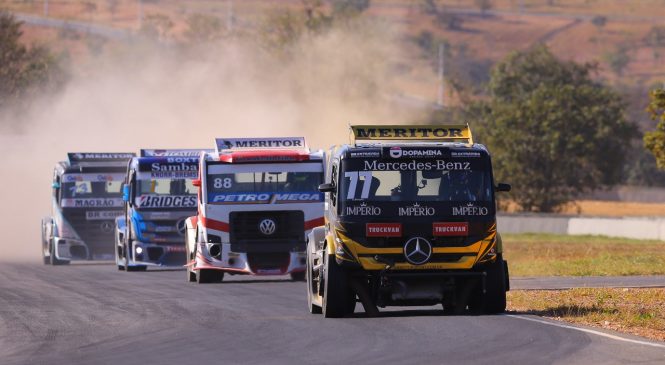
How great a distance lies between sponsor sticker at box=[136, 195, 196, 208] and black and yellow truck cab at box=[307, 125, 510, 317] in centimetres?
1352

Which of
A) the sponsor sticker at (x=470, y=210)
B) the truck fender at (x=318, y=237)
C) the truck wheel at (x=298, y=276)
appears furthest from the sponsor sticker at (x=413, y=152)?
the truck wheel at (x=298, y=276)

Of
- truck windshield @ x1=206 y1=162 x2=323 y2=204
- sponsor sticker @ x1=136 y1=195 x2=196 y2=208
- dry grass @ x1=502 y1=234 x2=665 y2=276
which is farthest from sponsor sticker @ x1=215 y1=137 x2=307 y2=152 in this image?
dry grass @ x1=502 y1=234 x2=665 y2=276

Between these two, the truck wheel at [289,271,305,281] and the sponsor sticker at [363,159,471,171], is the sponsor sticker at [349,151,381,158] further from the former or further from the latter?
the truck wheel at [289,271,305,281]

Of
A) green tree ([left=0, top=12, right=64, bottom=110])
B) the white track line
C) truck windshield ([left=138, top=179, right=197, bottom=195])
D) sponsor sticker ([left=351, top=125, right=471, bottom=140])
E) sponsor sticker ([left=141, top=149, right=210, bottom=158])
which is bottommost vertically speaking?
the white track line

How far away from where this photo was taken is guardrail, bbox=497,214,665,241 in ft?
163

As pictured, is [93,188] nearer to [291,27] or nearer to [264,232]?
[264,232]

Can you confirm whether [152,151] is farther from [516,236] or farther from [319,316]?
[516,236]

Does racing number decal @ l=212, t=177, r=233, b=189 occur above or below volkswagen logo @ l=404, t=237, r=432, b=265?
above

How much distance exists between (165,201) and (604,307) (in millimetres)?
14217

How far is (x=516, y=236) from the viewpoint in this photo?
56.2 meters

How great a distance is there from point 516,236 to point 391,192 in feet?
128

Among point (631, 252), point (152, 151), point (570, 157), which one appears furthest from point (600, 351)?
point (570, 157)

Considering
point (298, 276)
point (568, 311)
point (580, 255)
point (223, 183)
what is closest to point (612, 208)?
point (580, 255)

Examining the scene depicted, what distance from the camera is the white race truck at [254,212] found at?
87.8ft
